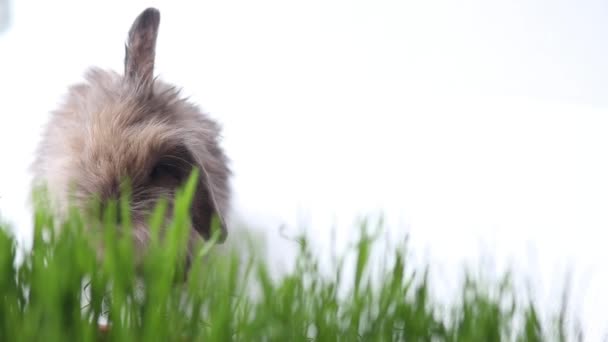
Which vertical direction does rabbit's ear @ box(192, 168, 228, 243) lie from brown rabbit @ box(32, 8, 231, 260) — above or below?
below

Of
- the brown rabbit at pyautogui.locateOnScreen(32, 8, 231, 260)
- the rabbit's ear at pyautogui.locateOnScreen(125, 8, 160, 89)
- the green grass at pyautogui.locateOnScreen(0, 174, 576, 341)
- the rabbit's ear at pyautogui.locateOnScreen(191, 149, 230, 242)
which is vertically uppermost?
the rabbit's ear at pyautogui.locateOnScreen(125, 8, 160, 89)

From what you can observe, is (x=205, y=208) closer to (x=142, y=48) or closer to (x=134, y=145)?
(x=134, y=145)

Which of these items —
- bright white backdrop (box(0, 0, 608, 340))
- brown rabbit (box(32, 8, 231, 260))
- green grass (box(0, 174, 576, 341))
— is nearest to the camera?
green grass (box(0, 174, 576, 341))

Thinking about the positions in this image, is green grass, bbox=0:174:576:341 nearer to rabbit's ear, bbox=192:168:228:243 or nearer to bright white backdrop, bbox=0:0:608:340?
rabbit's ear, bbox=192:168:228:243

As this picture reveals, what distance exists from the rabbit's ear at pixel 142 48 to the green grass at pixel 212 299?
441 mm

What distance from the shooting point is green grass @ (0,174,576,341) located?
49 centimetres

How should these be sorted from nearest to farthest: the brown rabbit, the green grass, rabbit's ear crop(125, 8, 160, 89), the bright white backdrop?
the green grass → the brown rabbit → rabbit's ear crop(125, 8, 160, 89) → the bright white backdrop

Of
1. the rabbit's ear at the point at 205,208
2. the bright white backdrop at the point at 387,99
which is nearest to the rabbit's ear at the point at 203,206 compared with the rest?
the rabbit's ear at the point at 205,208

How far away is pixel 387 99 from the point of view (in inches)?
72.6

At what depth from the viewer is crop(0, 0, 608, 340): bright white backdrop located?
1.55 meters

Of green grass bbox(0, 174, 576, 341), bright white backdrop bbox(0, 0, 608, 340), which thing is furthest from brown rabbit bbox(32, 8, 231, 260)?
bright white backdrop bbox(0, 0, 608, 340)

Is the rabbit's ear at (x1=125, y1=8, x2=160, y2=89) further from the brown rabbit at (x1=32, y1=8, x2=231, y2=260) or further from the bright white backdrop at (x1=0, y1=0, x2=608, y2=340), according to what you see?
the bright white backdrop at (x1=0, y1=0, x2=608, y2=340)

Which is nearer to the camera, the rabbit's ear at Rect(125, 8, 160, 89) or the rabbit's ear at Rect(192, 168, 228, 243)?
the rabbit's ear at Rect(192, 168, 228, 243)

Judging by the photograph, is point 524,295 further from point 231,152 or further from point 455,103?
point 455,103
